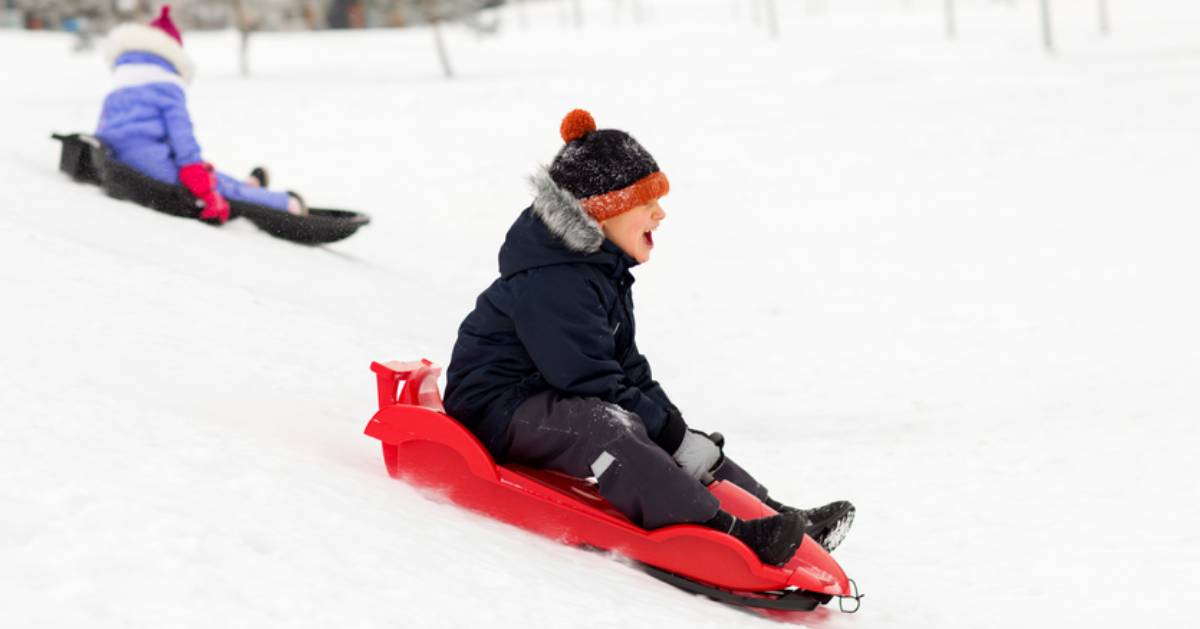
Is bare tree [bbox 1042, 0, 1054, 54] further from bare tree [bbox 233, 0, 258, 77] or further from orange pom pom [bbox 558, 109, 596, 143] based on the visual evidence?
orange pom pom [bbox 558, 109, 596, 143]

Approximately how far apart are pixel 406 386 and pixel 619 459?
2.68 feet

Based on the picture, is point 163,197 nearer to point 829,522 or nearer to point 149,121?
point 149,121

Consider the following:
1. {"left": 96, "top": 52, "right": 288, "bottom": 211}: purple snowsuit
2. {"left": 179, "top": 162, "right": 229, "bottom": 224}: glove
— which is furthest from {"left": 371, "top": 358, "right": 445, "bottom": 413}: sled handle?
{"left": 96, "top": 52, "right": 288, "bottom": 211}: purple snowsuit

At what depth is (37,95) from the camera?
17172 mm

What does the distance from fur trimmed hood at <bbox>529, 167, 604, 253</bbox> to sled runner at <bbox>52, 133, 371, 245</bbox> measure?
16.5 ft

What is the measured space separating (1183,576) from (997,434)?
2089mm

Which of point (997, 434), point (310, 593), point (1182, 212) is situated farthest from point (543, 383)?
point (1182, 212)

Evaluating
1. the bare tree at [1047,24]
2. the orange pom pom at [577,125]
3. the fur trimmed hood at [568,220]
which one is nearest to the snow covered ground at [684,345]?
the fur trimmed hood at [568,220]

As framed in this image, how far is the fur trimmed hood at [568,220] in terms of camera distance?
3422 millimetres

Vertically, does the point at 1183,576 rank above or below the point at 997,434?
above

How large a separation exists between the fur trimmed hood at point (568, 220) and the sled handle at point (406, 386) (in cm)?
68

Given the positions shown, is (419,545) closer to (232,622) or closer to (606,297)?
(232,622)

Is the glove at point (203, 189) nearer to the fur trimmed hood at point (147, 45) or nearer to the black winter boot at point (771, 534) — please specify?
the fur trimmed hood at point (147, 45)

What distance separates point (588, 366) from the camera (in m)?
3.37
